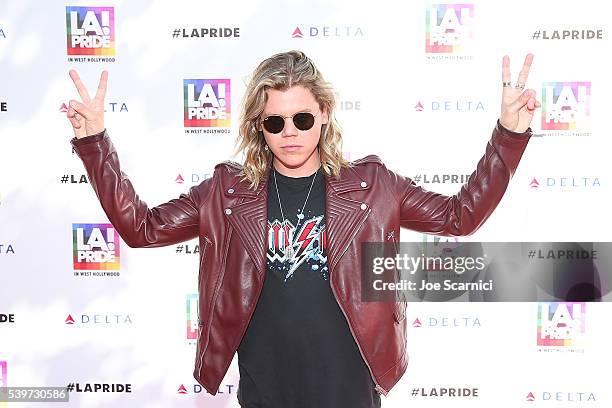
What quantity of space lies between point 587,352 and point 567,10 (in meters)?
1.54

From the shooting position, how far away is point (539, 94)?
2865 millimetres

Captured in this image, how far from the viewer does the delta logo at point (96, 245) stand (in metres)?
2.99

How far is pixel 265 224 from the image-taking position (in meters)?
1.78

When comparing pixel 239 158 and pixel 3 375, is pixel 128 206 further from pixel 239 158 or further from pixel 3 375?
pixel 3 375

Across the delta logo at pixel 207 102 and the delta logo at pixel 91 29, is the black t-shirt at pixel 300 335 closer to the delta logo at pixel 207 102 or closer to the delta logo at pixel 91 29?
the delta logo at pixel 207 102

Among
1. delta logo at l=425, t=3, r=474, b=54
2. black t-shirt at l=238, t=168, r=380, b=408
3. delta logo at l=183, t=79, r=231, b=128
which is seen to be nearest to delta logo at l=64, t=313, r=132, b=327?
delta logo at l=183, t=79, r=231, b=128

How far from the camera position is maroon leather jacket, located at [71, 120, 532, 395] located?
69.0 inches

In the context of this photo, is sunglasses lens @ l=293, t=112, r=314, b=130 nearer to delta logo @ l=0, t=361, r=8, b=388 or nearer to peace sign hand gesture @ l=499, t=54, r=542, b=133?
peace sign hand gesture @ l=499, t=54, r=542, b=133

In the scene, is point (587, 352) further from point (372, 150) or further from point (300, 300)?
point (300, 300)

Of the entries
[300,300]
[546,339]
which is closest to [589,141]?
[546,339]

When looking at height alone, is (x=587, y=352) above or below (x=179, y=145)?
below

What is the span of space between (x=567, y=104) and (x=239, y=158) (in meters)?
1.47

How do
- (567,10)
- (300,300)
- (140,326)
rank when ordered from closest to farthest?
1. (300,300)
2. (567,10)
3. (140,326)

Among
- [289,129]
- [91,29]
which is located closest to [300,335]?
[289,129]
